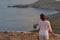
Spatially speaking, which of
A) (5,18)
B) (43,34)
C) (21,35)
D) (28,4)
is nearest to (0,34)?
(21,35)

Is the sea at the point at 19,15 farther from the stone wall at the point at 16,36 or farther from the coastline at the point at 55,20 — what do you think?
the stone wall at the point at 16,36

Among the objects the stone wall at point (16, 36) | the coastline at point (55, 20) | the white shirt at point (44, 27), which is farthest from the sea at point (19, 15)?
the white shirt at point (44, 27)

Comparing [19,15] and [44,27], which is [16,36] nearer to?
[44,27]

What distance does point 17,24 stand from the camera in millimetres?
14875

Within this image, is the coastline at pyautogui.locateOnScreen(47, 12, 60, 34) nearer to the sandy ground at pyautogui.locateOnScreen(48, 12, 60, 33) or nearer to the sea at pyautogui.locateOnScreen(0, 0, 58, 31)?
the sandy ground at pyautogui.locateOnScreen(48, 12, 60, 33)

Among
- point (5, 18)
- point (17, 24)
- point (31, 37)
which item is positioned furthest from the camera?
point (5, 18)

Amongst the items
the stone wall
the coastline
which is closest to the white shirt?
the stone wall

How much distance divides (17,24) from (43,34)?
12095 millimetres

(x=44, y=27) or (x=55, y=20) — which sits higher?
(x=44, y=27)

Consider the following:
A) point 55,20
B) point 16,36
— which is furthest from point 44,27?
point 55,20

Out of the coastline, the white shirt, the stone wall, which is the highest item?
the white shirt

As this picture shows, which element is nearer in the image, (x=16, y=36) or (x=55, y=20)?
(x=16, y=36)

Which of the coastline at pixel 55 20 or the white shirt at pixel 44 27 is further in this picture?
the coastline at pixel 55 20

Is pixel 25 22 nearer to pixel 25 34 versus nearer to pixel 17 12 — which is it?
pixel 17 12
